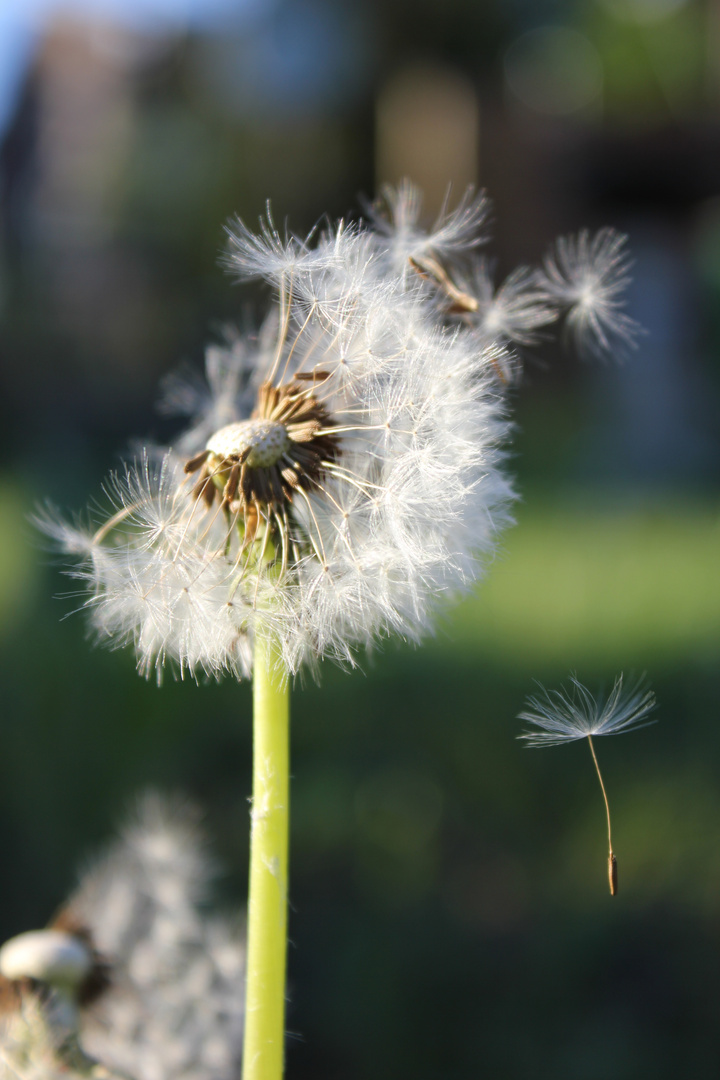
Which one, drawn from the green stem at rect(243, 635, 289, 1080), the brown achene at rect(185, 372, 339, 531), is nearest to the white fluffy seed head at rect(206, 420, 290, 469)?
the brown achene at rect(185, 372, 339, 531)

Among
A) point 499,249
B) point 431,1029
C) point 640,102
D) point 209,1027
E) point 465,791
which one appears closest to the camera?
point 209,1027

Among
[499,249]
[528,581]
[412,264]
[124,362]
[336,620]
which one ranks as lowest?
[336,620]

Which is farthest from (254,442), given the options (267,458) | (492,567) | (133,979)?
(133,979)

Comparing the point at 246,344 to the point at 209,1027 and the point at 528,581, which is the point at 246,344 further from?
the point at 528,581

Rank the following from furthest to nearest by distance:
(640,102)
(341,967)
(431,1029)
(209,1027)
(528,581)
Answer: (640,102)
(528,581)
(341,967)
(431,1029)
(209,1027)

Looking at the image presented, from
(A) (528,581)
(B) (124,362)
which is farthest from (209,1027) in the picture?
(B) (124,362)

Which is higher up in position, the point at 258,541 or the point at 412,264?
the point at 412,264

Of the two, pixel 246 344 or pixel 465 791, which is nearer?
pixel 246 344

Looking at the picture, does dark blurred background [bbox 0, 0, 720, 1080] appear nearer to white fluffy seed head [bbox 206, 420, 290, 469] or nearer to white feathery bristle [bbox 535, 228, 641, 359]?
white fluffy seed head [bbox 206, 420, 290, 469]
